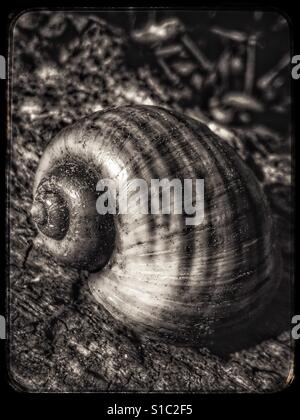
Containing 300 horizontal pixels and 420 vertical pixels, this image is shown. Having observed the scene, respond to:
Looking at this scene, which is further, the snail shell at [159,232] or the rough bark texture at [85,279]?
the rough bark texture at [85,279]

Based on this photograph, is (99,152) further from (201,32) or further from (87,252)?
(201,32)

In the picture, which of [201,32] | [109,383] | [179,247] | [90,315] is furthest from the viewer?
[201,32]

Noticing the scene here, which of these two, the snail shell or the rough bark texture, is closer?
the snail shell

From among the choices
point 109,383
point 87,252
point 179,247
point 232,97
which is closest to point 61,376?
point 109,383
